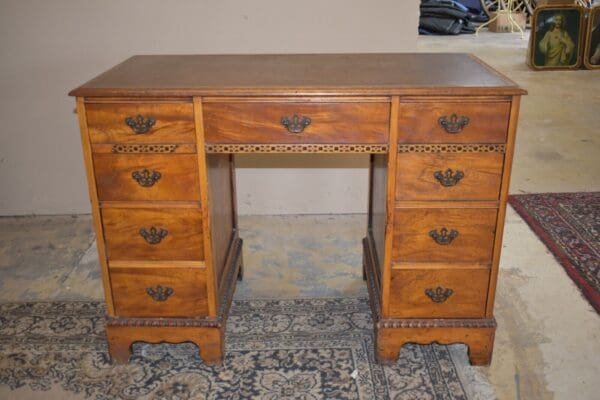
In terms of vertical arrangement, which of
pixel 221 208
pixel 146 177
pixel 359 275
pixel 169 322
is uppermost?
pixel 146 177

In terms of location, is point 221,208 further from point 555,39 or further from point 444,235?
point 555,39

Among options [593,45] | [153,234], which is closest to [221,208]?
[153,234]

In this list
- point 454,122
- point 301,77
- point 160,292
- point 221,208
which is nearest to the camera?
point 454,122

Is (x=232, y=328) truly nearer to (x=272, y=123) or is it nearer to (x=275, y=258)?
(x=275, y=258)

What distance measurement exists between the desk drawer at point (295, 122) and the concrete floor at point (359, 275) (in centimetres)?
85

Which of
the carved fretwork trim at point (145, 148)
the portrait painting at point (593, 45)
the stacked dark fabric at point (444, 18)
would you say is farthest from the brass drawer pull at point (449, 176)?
the stacked dark fabric at point (444, 18)

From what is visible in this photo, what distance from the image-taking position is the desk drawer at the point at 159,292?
5.87 ft

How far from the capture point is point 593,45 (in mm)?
6574

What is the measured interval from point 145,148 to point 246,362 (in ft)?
2.52

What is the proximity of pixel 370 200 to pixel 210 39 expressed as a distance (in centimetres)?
111

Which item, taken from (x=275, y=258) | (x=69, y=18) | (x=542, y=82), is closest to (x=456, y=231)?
(x=275, y=258)

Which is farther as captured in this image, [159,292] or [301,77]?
[159,292]

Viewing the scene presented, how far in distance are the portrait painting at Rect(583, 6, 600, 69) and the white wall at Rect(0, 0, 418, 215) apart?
470 centimetres

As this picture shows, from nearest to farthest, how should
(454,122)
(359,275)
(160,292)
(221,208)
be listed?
(454,122) < (160,292) < (221,208) < (359,275)
